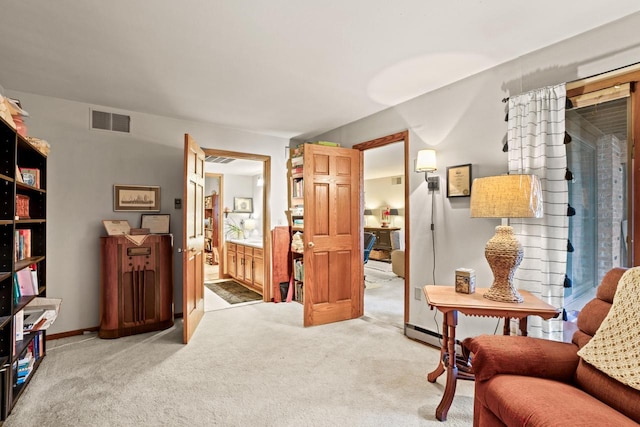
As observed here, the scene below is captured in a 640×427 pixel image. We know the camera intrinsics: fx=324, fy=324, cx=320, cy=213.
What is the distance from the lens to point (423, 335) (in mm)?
3113

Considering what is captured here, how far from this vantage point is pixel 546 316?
1905 millimetres

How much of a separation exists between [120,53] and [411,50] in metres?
2.12

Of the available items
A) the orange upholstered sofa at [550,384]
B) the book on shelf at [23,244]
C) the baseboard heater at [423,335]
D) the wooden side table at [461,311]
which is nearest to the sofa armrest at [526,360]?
the orange upholstered sofa at [550,384]

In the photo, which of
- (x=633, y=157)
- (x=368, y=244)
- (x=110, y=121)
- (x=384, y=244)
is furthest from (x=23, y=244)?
(x=384, y=244)

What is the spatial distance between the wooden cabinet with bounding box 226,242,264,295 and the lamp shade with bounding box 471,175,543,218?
11.3ft

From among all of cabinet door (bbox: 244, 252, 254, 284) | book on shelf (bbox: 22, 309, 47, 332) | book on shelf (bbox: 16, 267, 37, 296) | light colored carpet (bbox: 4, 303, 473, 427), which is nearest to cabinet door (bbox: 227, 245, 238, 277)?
cabinet door (bbox: 244, 252, 254, 284)

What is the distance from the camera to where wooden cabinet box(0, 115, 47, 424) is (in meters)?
1.94

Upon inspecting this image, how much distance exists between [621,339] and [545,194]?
1.12 meters

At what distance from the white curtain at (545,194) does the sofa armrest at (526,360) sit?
723mm

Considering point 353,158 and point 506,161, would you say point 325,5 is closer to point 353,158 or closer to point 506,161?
point 506,161

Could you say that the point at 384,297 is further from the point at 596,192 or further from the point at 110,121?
the point at 110,121

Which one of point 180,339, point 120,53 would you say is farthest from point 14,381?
point 120,53

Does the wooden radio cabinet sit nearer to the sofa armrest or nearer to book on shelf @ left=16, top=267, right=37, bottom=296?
book on shelf @ left=16, top=267, right=37, bottom=296

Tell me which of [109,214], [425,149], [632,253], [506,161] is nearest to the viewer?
[632,253]
